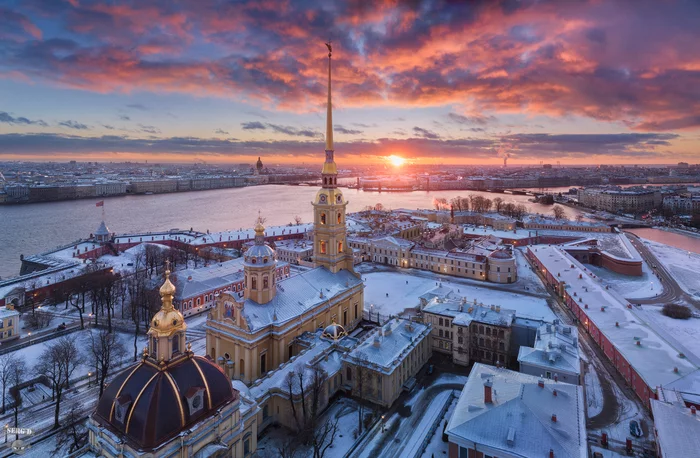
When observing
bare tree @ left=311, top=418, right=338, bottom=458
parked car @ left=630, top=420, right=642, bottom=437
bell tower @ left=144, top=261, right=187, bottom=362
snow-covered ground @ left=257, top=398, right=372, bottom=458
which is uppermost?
bell tower @ left=144, top=261, right=187, bottom=362

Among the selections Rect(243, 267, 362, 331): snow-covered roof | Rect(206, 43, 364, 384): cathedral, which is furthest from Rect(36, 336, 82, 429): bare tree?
Rect(243, 267, 362, 331): snow-covered roof

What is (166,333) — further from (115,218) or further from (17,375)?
(115,218)

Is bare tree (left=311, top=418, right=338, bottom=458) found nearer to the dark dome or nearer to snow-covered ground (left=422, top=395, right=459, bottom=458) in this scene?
snow-covered ground (left=422, top=395, right=459, bottom=458)

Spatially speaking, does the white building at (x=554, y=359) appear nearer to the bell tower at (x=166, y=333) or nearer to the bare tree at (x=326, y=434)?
the bare tree at (x=326, y=434)

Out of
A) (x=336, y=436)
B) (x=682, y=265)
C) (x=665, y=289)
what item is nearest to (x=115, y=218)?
(x=336, y=436)

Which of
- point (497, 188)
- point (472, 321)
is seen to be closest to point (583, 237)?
point (472, 321)

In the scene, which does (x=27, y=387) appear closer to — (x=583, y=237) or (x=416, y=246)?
(x=416, y=246)

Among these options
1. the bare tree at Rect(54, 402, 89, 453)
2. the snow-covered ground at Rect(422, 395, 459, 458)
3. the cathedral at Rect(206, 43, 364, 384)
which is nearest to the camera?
the bare tree at Rect(54, 402, 89, 453)
